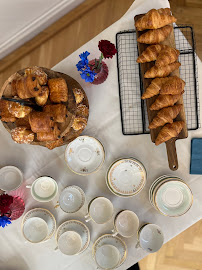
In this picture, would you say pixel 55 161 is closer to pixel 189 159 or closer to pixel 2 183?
pixel 2 183

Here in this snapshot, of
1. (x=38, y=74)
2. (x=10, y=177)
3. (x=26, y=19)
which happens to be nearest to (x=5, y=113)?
(x=38, y=74)

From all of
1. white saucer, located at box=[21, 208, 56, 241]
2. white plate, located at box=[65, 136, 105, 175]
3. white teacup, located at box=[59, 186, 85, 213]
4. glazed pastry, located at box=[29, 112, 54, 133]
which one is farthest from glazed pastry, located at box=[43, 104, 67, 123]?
white saucer, located at box=[21, 208, 56, 241]

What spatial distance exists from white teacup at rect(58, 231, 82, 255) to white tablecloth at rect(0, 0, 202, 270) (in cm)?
8

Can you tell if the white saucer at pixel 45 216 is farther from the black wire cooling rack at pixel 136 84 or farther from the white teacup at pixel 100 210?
the black wire cooling rack at pixel 136 84

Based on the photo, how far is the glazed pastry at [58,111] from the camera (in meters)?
0.85

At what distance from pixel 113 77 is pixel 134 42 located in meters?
0.19

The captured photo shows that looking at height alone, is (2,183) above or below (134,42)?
below

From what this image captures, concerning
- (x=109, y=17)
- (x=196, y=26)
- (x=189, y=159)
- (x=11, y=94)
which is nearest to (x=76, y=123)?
(x=11, y=94)

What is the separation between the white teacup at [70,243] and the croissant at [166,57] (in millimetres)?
842

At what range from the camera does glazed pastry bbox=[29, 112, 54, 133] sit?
860 millimetres

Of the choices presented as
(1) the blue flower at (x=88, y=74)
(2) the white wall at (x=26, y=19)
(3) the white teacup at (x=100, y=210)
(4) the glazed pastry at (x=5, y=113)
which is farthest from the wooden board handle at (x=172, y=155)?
(2) the white wall at (x=26, y=19)

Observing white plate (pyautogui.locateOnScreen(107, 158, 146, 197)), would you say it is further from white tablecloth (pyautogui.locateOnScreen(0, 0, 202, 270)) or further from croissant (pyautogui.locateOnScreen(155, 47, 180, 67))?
croissant (pyautogui.locateOnScreen(155, 47, 180, 67))

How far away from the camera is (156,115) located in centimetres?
115

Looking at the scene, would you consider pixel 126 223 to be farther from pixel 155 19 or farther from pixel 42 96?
pixel 155 19
